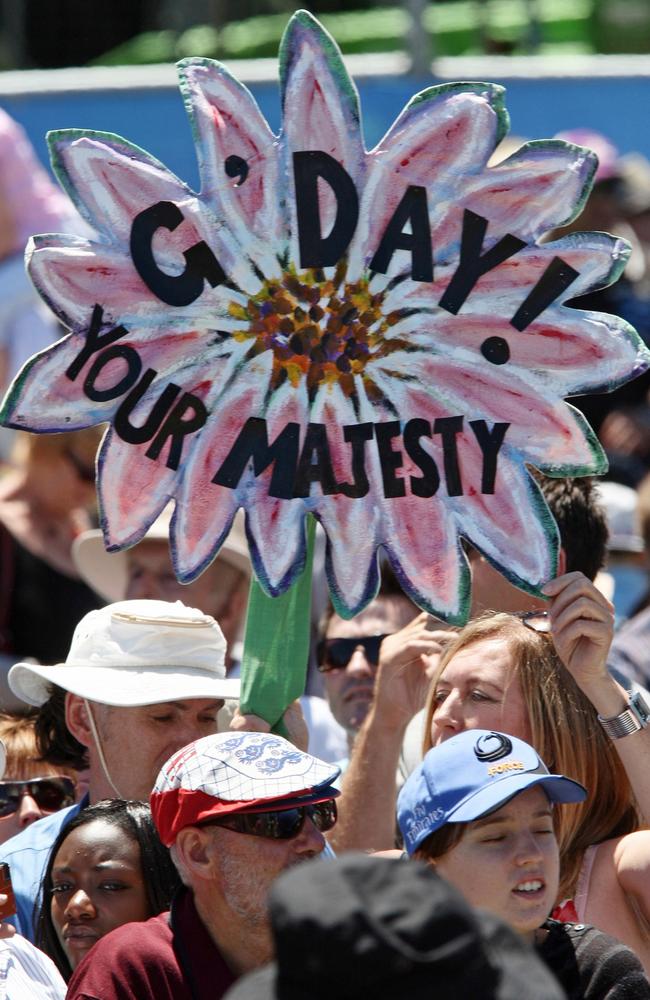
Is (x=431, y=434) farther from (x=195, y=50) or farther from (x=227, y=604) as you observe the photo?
(x=195, y=50)

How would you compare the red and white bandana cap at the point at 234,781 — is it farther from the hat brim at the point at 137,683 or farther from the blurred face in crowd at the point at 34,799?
the blurred face in crowd at the point at 34,799

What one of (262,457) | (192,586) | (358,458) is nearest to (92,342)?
(262,457)

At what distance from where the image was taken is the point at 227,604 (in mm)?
4105

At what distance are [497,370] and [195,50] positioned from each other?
437 centimetres

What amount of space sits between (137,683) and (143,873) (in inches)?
18.2

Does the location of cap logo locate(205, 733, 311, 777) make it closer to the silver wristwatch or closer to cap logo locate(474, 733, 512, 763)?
cap logo locate(474, 733, 512, 763)

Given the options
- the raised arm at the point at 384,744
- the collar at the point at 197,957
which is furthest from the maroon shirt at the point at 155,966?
the raised arm at the point at 384,744

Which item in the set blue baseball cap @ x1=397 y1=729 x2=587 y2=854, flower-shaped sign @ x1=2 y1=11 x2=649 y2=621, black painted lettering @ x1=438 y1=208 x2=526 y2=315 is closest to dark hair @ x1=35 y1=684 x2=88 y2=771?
flower-shaped sign @ x1=2 y1=11 x2=649 y2=621

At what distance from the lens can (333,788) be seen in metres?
2.60

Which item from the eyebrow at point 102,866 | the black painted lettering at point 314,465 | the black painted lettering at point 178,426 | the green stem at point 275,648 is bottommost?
the eyebrow at point 102,866

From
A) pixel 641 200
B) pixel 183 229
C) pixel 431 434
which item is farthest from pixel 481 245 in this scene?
pixel 641 200

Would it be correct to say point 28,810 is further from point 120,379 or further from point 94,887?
point 120,379

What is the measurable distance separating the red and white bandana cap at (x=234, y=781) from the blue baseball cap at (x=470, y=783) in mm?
134

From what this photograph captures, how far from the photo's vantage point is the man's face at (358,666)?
3.74 meters
